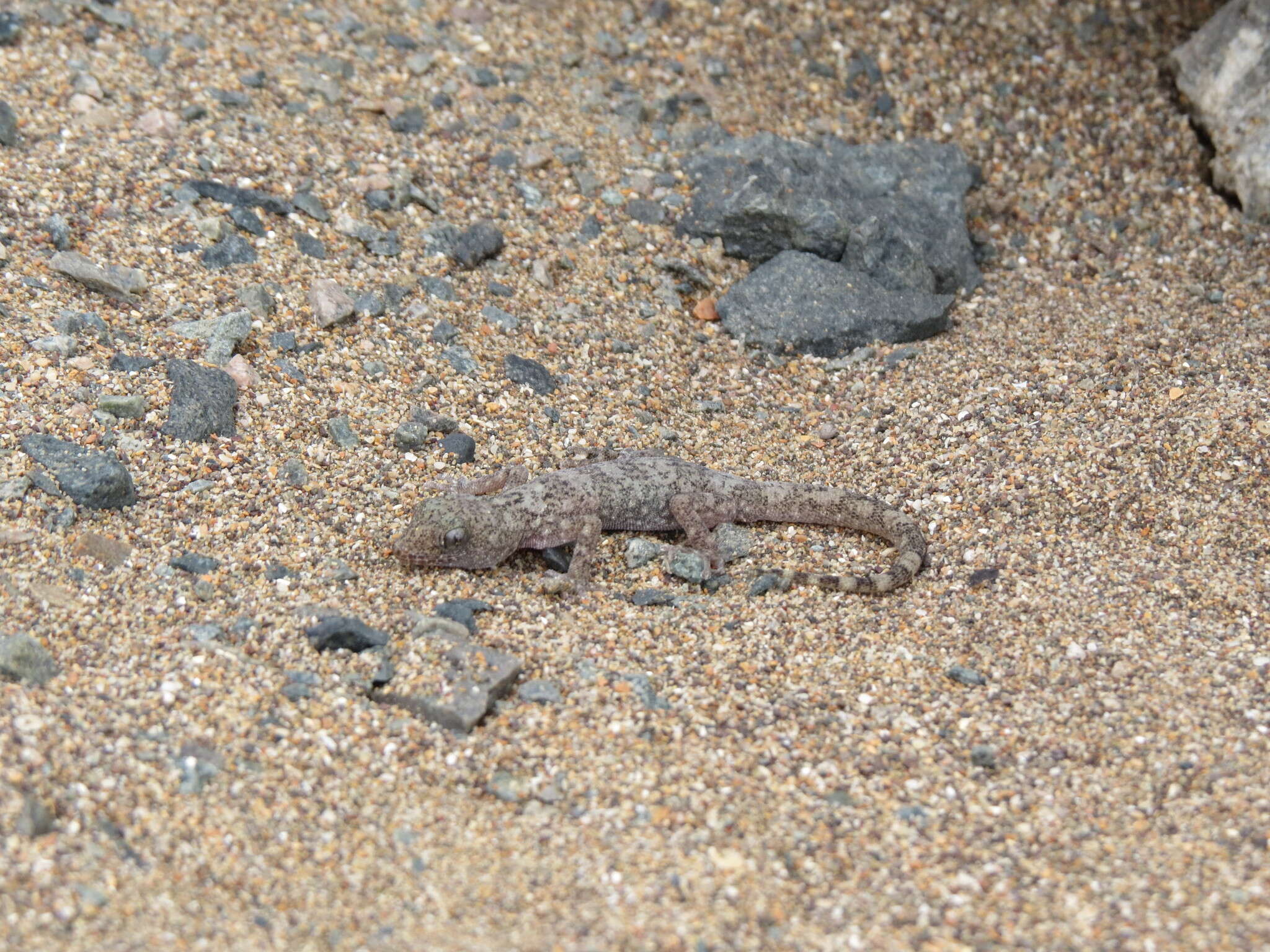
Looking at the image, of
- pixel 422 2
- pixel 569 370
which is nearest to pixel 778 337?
pixel 569 370

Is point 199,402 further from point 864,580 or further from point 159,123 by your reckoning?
point 864,580

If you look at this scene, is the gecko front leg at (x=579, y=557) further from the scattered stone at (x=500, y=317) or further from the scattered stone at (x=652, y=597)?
the scattered stone at (x=500, y=317)

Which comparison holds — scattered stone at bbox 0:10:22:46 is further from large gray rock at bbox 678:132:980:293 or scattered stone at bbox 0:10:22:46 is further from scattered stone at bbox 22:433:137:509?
large gray rock at bbox 678:132:980:293

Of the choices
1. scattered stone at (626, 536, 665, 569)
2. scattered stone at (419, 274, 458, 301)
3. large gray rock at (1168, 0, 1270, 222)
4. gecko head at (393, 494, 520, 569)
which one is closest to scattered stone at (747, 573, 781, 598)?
scattered stone at (626, 536, 665, 569)

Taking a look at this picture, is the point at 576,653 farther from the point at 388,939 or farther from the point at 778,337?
the point at 778,337

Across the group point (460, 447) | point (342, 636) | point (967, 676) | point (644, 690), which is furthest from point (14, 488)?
point (967, 676)

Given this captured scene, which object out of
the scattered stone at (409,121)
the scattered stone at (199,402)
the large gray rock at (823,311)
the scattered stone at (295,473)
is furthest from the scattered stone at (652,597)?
the scattered stone at (409,121)
